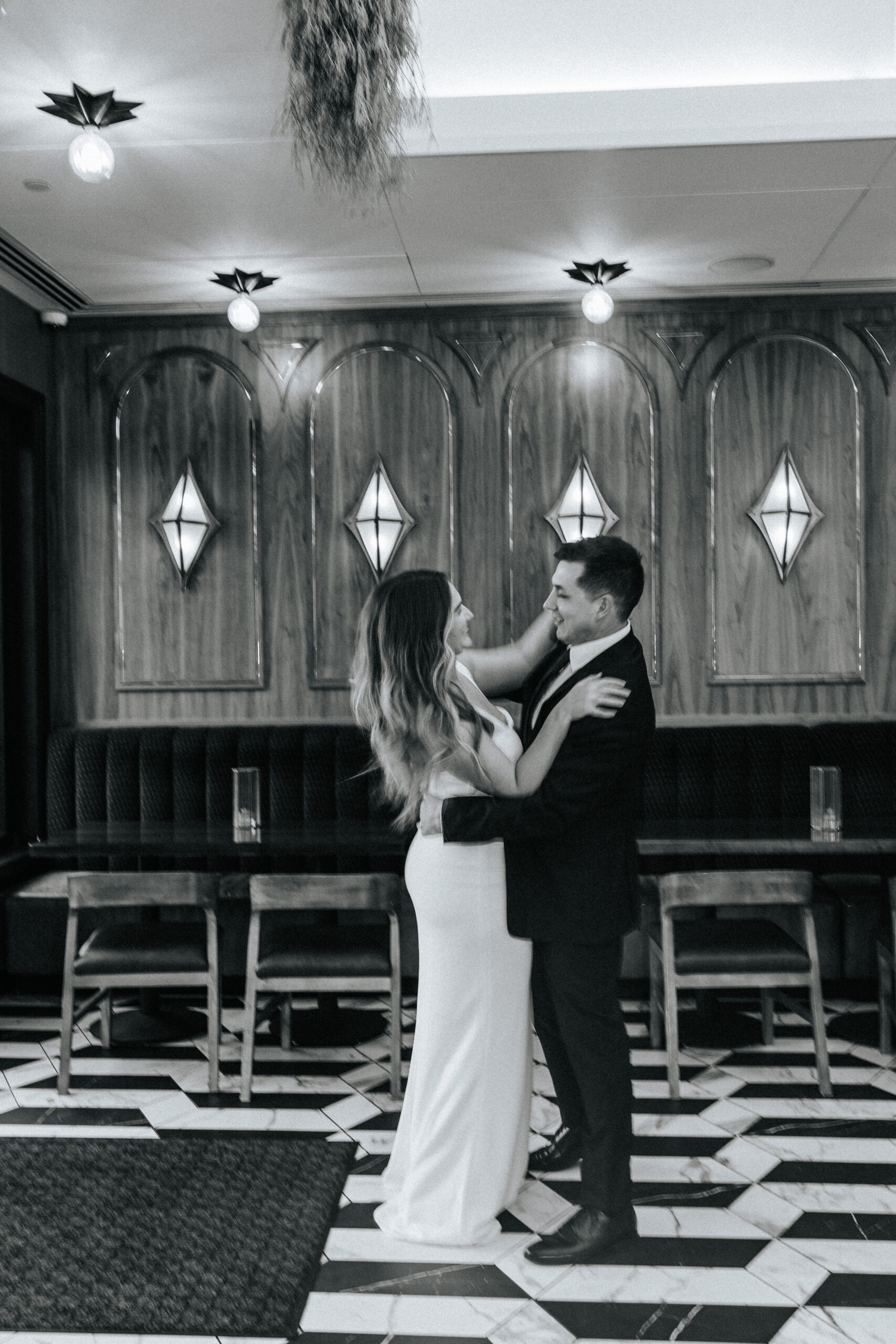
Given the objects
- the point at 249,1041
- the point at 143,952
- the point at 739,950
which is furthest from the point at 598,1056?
the point at 143,952

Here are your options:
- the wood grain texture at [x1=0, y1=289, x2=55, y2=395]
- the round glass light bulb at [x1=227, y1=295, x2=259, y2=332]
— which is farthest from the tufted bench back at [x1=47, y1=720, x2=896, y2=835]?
the round glass light bulb at [x1=227, y1=295, x2=259, y2=332]

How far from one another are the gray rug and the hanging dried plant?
2.76 metres

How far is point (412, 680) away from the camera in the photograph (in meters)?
2.59

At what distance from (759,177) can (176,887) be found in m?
3.19

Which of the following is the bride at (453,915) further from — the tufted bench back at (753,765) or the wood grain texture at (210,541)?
the wood grain texture at (210,541)

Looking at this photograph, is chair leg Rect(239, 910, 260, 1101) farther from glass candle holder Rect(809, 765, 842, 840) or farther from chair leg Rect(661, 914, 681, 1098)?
glass candle holder Rect(809, 765, 842, 840)

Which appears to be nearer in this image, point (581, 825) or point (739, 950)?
point (581, 825)

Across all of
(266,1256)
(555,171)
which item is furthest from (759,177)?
(266,1256)

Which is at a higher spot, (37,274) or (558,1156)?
(37,274)

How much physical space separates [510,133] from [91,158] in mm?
1348

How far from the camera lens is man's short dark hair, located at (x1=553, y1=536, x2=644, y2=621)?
2.69m

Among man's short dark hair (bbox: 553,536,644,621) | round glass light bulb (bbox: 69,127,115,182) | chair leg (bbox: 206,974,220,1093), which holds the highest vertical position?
round glass light bulb (bbox: 69,127,115,182)

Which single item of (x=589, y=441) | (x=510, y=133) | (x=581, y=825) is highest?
(x=510, y=133)

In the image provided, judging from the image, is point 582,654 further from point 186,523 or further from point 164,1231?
point 186,523
